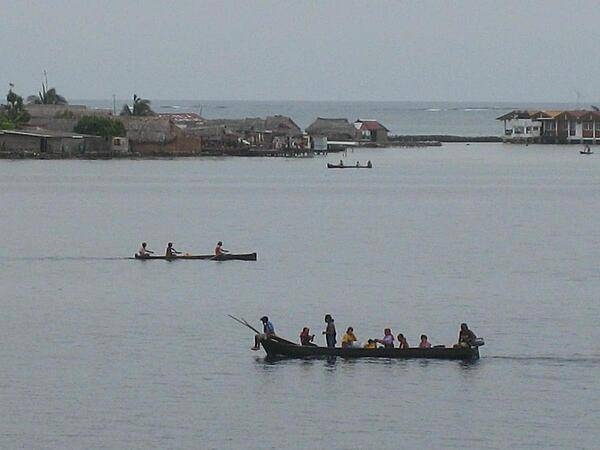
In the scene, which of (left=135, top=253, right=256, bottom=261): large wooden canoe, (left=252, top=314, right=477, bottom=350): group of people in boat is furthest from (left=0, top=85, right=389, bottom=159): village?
(left=252, top=314, right=477, bottom=350): group of people in boat

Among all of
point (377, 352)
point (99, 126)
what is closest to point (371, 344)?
point (377, 352)

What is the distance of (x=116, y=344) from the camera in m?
31.4

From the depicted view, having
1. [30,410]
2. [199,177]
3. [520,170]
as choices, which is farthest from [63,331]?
[520,170]

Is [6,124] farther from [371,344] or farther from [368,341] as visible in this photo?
[371,344]

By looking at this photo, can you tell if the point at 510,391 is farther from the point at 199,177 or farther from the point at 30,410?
the point at 199,177

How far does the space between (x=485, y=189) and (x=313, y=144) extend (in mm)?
36013

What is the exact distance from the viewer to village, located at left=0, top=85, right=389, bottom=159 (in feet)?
321

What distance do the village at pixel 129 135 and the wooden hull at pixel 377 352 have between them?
6862cm

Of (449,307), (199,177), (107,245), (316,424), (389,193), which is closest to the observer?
(316,424)

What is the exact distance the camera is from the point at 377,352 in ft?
96.3

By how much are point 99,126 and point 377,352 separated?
70.7 meters

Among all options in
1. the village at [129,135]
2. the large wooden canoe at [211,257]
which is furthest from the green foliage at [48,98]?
the large wooden canoe at [211,257]

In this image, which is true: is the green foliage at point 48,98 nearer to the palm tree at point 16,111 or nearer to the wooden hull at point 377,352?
the palm tree at point 16,111

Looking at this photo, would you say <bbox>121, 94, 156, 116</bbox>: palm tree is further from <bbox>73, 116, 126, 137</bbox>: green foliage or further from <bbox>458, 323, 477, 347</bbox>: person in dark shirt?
<bbox>458, 323, 477, 347</bbox>: person in dark shirt
